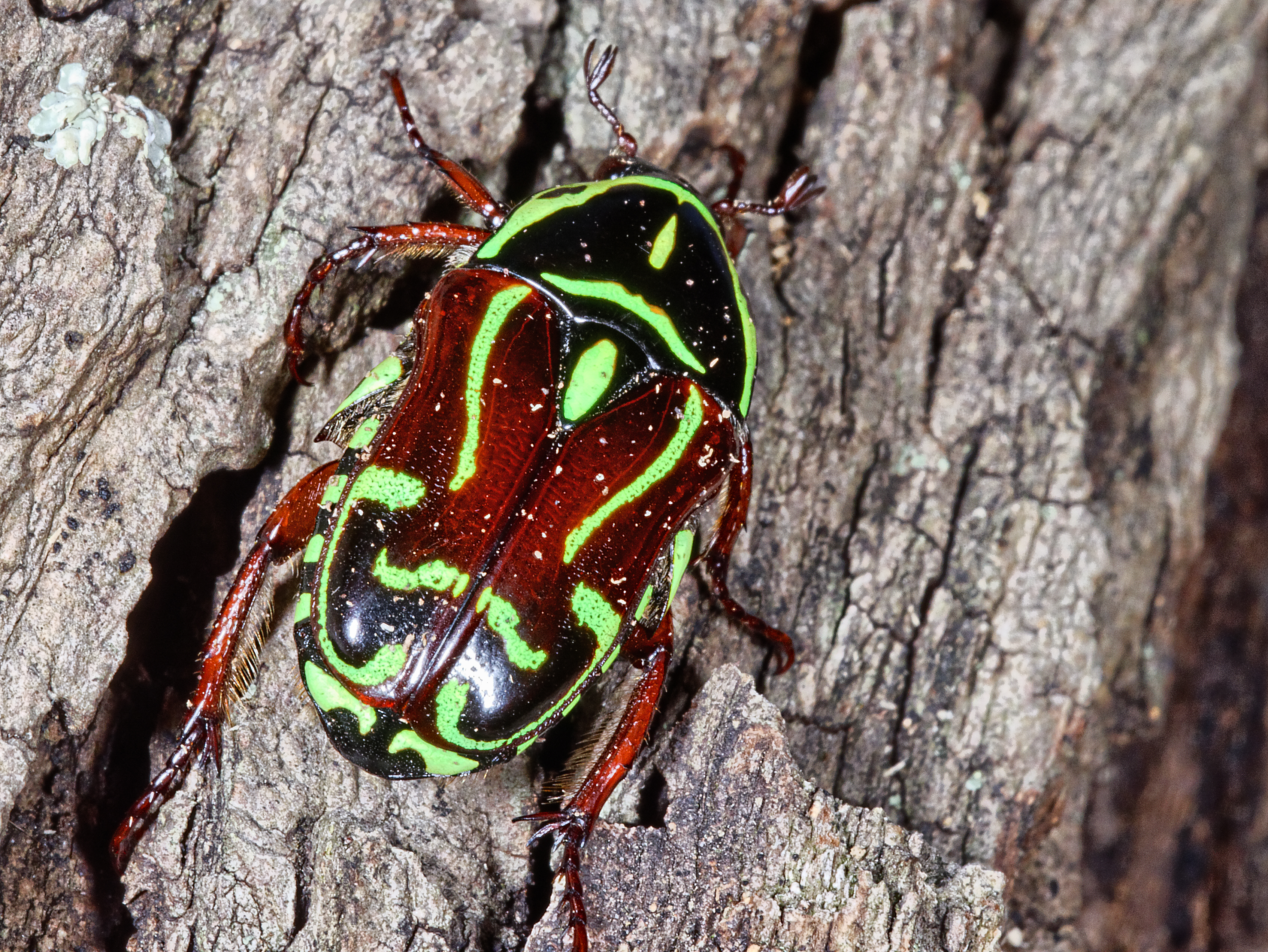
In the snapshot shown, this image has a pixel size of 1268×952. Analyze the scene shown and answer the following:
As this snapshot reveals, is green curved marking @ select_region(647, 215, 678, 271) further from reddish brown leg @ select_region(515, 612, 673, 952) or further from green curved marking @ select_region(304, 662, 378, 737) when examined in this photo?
green curved marking @ select_region(304, 662, 378, 737)

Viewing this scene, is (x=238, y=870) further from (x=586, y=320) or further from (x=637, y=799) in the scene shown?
(x=586, y=320)

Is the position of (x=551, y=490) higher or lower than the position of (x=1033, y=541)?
lower

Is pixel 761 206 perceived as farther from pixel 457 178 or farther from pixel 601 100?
pixel 457 178

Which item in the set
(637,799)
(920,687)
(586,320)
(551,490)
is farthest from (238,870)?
(920,687)

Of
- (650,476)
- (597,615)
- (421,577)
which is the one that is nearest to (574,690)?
(597,615)

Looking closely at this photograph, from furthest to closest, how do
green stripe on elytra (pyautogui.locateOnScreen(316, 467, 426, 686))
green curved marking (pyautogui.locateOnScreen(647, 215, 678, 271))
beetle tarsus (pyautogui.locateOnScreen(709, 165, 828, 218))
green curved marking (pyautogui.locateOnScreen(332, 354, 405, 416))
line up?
beetle tarsus (pyautogui.locateOnScreen(709, 165, 828, 218))
green curved marking (pyautogui.locateOnScreen(647, 215, 678, 271))
green curved marking (pyautogui.locateOnScreen(332, 354, 405, 416))
green stripe on elytra (pyautogui.locateOnScreen(316, 467, 426, 686))

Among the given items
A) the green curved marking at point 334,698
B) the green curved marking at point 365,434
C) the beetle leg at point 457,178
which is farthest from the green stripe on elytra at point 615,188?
the green curved marking at point 334,698

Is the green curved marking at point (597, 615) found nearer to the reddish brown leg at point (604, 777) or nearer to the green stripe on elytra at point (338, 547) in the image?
the reddish brown leg at point (604, 777)

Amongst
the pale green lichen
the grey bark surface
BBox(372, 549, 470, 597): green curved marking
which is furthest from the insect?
the pale green lichen
